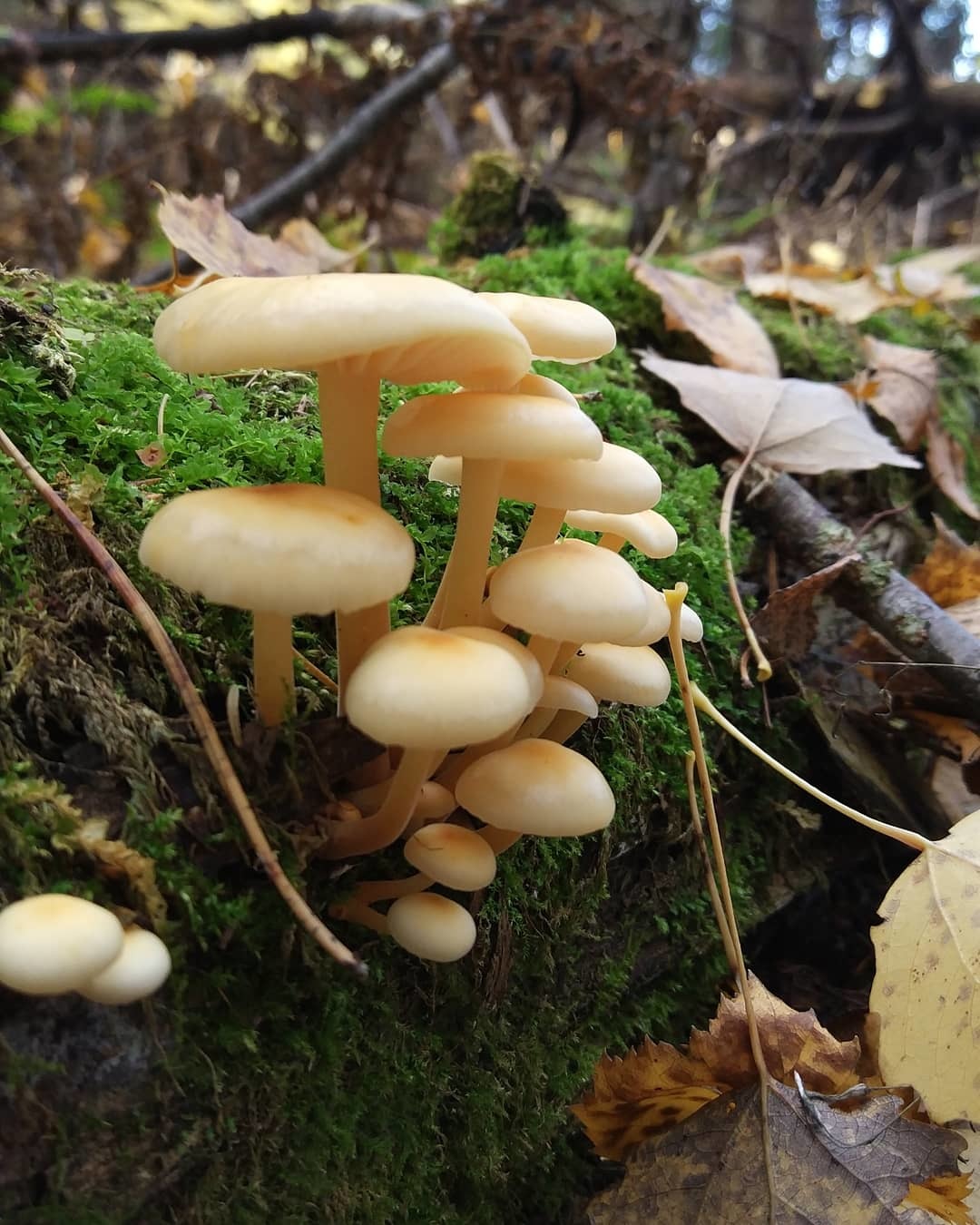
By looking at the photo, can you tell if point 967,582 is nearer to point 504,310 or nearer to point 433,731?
point 504,310

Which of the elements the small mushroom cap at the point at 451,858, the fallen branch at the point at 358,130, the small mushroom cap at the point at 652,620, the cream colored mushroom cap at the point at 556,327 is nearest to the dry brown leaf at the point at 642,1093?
the small mushroom cap at the point at 451,858

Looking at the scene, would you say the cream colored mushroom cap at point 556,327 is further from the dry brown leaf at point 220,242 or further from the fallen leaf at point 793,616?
the dry brown leaf at point 220,242

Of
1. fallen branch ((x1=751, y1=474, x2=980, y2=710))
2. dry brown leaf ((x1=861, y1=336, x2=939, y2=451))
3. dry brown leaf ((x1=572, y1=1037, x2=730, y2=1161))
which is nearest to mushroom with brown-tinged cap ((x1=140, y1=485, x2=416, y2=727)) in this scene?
dry brown leaf ((x1=572, y1=1037, x2=730, y2=1161))

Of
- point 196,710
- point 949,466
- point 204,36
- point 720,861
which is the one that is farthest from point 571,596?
point 204,36

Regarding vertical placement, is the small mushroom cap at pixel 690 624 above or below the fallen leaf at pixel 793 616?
above

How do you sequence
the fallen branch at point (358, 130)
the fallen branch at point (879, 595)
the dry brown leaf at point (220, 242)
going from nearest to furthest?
the fallen branch at point (879, 595) → the dry brown leaf at point (220, 242) → the fallen branch at point (358, 130)

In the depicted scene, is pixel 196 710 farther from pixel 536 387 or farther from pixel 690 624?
pixel 690 624
